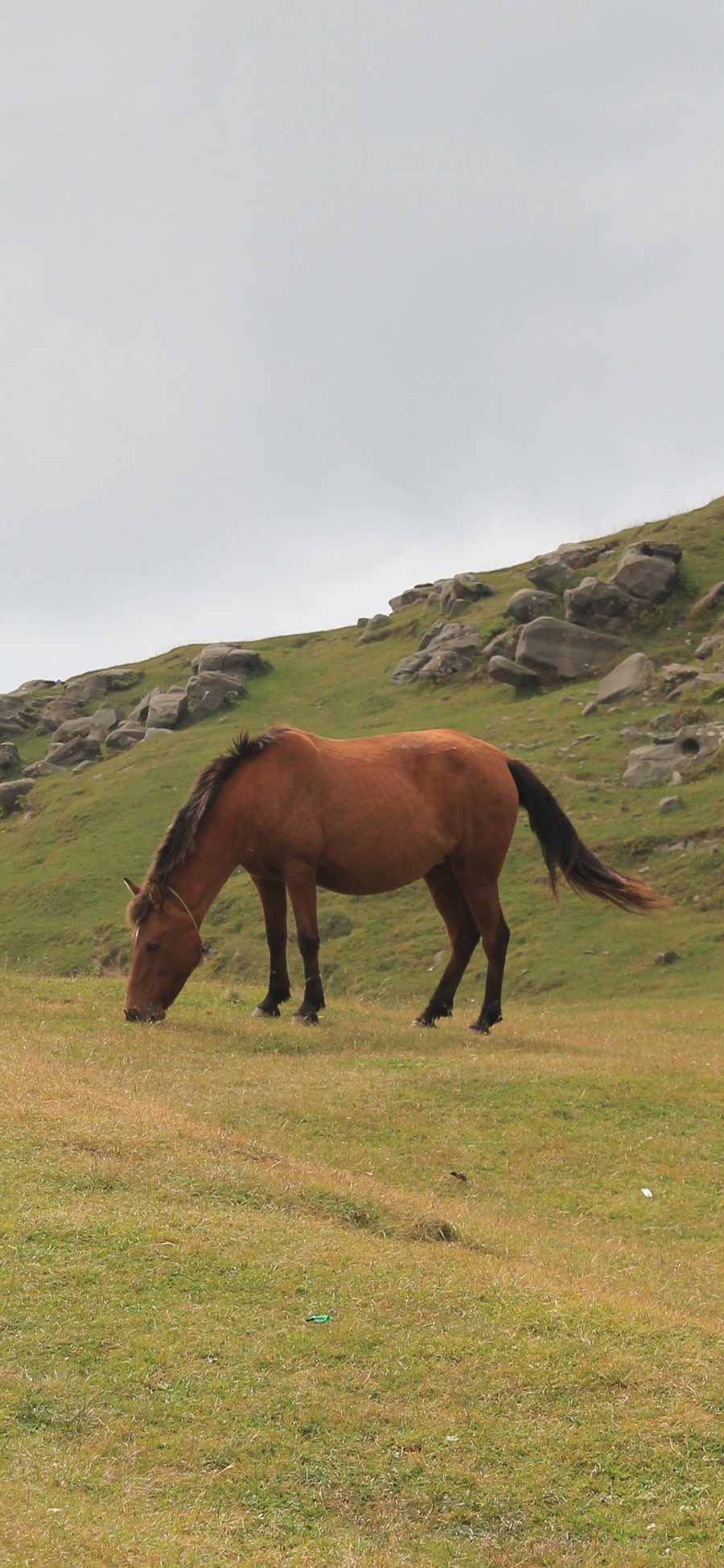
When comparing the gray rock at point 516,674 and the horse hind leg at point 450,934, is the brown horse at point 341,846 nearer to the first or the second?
the horse hind leg at point 450,934

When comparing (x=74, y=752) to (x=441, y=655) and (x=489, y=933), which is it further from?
(x=489, y=933)

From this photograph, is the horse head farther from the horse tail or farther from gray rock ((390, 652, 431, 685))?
gray rock ((390, 652, 431, 685))

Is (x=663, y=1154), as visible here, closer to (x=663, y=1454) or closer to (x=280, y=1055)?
(x=280, y=1055)

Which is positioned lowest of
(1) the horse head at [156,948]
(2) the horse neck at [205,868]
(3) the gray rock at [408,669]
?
(1) the horse head at [156,948]

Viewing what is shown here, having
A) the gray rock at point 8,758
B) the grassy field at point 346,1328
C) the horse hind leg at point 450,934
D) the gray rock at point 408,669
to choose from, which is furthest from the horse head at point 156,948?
the gray rock at point 8,758

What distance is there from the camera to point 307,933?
16531 millimetres

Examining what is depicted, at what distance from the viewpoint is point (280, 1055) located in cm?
1454

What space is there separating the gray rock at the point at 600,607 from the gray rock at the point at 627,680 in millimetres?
3608

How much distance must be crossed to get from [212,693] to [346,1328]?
44.4 meters

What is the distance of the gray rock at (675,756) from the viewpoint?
31.1 meters

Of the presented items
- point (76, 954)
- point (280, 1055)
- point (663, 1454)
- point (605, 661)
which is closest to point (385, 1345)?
point (663, 1454)

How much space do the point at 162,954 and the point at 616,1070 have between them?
16.8 feet

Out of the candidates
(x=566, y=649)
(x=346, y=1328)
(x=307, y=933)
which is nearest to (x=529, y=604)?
(x=566, y=649)

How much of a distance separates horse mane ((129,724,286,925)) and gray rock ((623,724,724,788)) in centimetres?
1622
